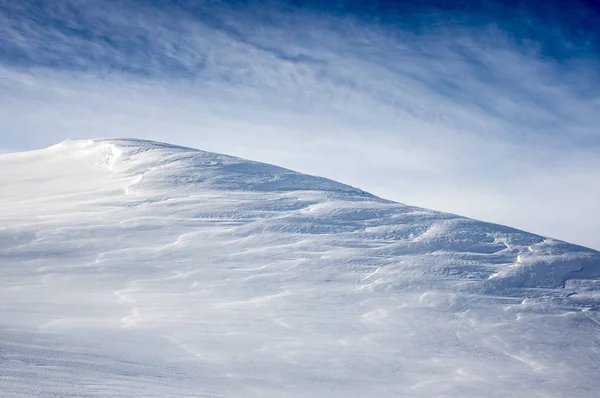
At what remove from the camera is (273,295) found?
10.2 metres

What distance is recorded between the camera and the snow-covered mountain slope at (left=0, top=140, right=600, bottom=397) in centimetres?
638

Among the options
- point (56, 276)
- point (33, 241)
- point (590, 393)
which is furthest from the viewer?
point (33, 241)

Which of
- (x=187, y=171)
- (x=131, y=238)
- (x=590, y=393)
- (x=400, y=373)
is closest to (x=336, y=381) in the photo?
(x=400, y=373)

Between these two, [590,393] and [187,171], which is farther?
[187,171]

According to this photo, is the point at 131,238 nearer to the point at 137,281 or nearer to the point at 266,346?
the point at 137,281

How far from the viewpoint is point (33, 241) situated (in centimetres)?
1243

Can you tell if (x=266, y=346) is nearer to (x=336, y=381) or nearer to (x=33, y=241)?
(x=336, y=381)

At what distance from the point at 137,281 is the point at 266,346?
403cm

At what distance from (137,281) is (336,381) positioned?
5.43 meters

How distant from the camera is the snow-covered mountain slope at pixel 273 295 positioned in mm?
6379

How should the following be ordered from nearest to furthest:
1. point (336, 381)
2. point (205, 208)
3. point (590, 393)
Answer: point (336, 381) < point (590, 393) < point (205, 208)

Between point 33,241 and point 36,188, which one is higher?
point 36,188

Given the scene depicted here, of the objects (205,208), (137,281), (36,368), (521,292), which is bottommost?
(36,368)

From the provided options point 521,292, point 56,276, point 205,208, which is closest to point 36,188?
point 205,208
